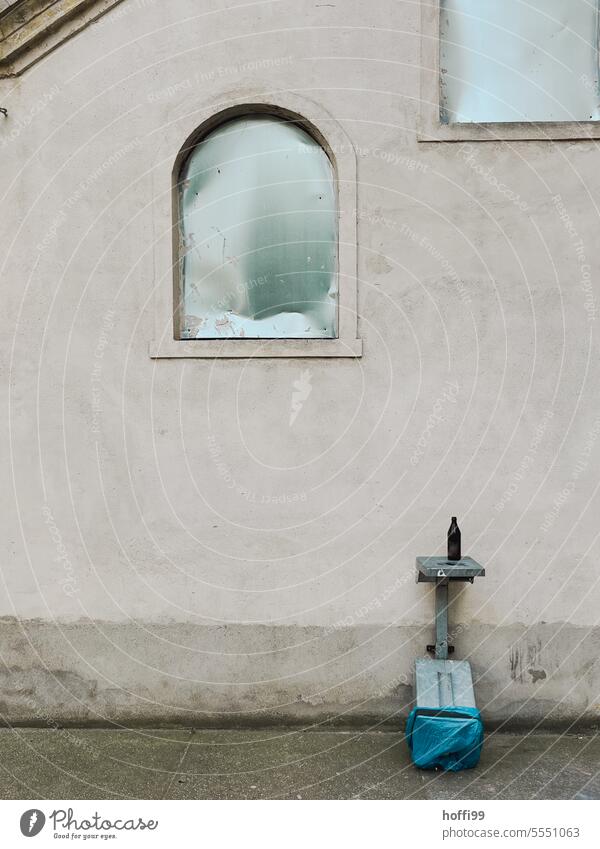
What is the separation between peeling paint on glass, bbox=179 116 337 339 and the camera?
514cm

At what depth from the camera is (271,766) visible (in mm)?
4516

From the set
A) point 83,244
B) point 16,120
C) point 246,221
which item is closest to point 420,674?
point 246,221

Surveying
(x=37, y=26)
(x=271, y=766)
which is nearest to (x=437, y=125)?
(x=37, y=26)

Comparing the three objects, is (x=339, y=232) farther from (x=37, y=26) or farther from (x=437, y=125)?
(x=37, y=26)

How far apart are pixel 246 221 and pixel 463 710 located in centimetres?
354

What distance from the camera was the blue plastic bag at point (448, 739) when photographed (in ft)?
14.4

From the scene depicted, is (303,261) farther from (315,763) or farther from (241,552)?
(315,763)

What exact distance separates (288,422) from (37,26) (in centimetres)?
315

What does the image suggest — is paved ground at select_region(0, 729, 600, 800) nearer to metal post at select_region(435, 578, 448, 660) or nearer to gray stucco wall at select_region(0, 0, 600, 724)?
gray stucco wall at select_region(0, 0, 600, 724)

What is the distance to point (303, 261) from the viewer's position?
515 cm

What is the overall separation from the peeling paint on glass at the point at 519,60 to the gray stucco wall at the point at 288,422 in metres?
0.35

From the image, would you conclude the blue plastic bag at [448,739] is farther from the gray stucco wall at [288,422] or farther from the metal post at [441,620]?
the gray stucco wall at [288,422]

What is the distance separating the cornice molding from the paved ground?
4559mm

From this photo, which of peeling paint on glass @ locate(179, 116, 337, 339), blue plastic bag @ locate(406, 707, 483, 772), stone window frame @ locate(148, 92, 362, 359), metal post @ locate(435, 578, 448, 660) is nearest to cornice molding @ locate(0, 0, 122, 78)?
stone window frame @ locate(148, 92, 362, 359)
